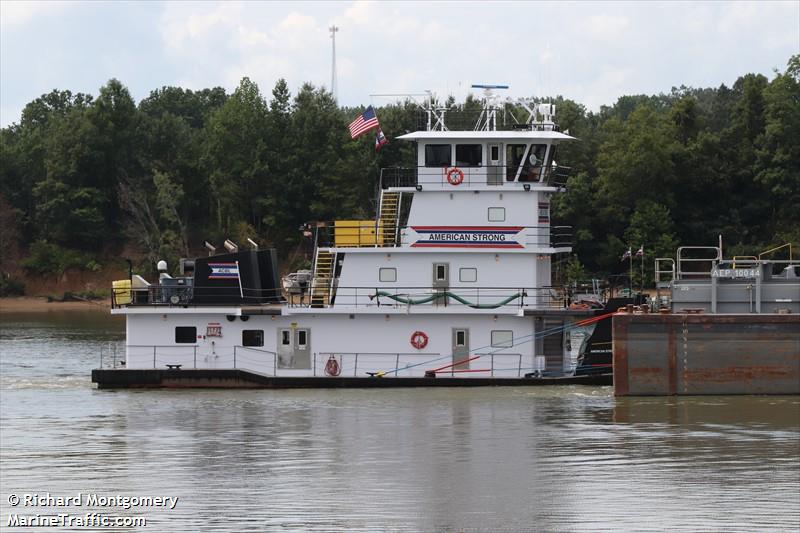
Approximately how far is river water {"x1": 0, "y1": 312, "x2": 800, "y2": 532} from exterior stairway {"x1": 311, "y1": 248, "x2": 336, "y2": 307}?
2.75m

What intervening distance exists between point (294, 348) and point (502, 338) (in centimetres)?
580

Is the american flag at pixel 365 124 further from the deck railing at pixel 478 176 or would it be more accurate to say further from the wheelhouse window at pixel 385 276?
the wheelhouse window at pixel 385 276

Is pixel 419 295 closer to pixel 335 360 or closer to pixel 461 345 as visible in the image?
pixel 461 345

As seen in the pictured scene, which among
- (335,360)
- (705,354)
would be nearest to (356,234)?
(335,360)

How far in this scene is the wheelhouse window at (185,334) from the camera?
39.1 m

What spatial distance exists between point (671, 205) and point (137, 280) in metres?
41.8

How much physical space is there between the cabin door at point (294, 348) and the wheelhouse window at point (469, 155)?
255 inches

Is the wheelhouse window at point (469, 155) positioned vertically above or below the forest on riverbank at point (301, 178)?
below

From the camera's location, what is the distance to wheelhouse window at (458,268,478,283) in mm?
38656

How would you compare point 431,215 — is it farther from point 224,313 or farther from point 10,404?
point 10,404

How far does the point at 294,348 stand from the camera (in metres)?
38.9

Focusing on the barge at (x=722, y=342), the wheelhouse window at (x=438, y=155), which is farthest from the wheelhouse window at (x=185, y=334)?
the barge at (x=722, y=342)
